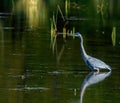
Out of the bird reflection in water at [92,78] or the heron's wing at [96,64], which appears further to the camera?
the heron's wing at [96,64]

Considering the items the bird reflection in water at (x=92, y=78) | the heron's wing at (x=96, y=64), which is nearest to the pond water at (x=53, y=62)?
the bird reflection in water at (x=92, y=78)

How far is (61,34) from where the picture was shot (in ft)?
73.9

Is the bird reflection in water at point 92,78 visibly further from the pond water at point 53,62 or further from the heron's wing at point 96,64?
the heron's wing at point 96,64

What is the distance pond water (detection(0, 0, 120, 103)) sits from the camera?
495 inches

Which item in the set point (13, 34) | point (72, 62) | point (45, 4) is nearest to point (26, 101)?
point (72, 62)

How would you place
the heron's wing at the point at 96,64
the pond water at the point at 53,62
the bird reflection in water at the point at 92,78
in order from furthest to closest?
the heron's wing at the point at 96,64
the bird reflection in water at the point at 92,78
the pond water at the point at 53,62

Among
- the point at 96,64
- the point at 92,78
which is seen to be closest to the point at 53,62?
the point at 96,64

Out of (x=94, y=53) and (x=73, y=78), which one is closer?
(x=73, y=78)

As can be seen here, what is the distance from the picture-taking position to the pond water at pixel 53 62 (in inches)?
495

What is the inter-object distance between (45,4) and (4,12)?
4909mm

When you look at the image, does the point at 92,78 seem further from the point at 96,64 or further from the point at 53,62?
the point at 53,62

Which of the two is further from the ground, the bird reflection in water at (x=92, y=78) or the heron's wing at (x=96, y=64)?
the heron's wing at (x=96, y=64)

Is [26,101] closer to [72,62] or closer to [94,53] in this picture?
[72,62]

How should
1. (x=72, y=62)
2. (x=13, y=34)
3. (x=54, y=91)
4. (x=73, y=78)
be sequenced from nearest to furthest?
(x=54, y=91), (x=73, y=78), (x=72, y=62), (x=13, y=34)
